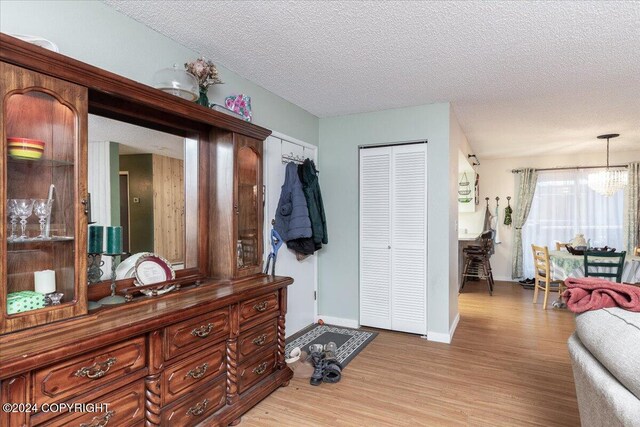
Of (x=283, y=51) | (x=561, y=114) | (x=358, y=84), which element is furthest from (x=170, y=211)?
(x=561, y=114)

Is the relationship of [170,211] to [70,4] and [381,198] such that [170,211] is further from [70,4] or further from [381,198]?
[381,198]

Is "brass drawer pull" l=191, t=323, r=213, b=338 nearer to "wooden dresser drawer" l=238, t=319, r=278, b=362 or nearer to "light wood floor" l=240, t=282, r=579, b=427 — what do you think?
"wooden dresser drawer" l=238, t=319, r=278, b=362

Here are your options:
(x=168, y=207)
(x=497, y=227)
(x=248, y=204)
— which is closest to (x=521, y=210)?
(x=497, y=227)

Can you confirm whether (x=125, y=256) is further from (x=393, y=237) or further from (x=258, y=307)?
(x=393, y=237)

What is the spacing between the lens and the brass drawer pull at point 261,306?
2395 mm

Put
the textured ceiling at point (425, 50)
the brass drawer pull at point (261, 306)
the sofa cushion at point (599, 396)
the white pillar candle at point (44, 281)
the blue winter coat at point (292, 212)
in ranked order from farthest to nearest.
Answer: the blue winter coat at point (292, 212), the brass drawer pull at point (261, 306), the textured ceiling at point (425, 50), the white pillar candle at point (44, 281), the sofa cushion at point (599, 396)

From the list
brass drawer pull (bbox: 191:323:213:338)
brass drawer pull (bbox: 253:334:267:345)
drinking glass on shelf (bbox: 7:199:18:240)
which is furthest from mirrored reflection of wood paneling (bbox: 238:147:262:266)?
drinking glass on shelf (bbox: 7:199:18:240)

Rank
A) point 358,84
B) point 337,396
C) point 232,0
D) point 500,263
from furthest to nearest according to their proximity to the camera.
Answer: point 500,263 < point 358,84 < point 337,396 < point 232,0

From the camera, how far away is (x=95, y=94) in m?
1.79

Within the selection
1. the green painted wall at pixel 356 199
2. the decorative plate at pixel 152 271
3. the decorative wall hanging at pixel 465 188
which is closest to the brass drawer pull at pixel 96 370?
the decorative plate at pixel 152 271

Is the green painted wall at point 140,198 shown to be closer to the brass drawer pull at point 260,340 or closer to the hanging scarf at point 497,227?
the brass drawer pull at point 260,340

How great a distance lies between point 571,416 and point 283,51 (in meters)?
3.09

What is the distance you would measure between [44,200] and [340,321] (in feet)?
10.6

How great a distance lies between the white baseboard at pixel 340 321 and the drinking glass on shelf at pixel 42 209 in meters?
3.18
